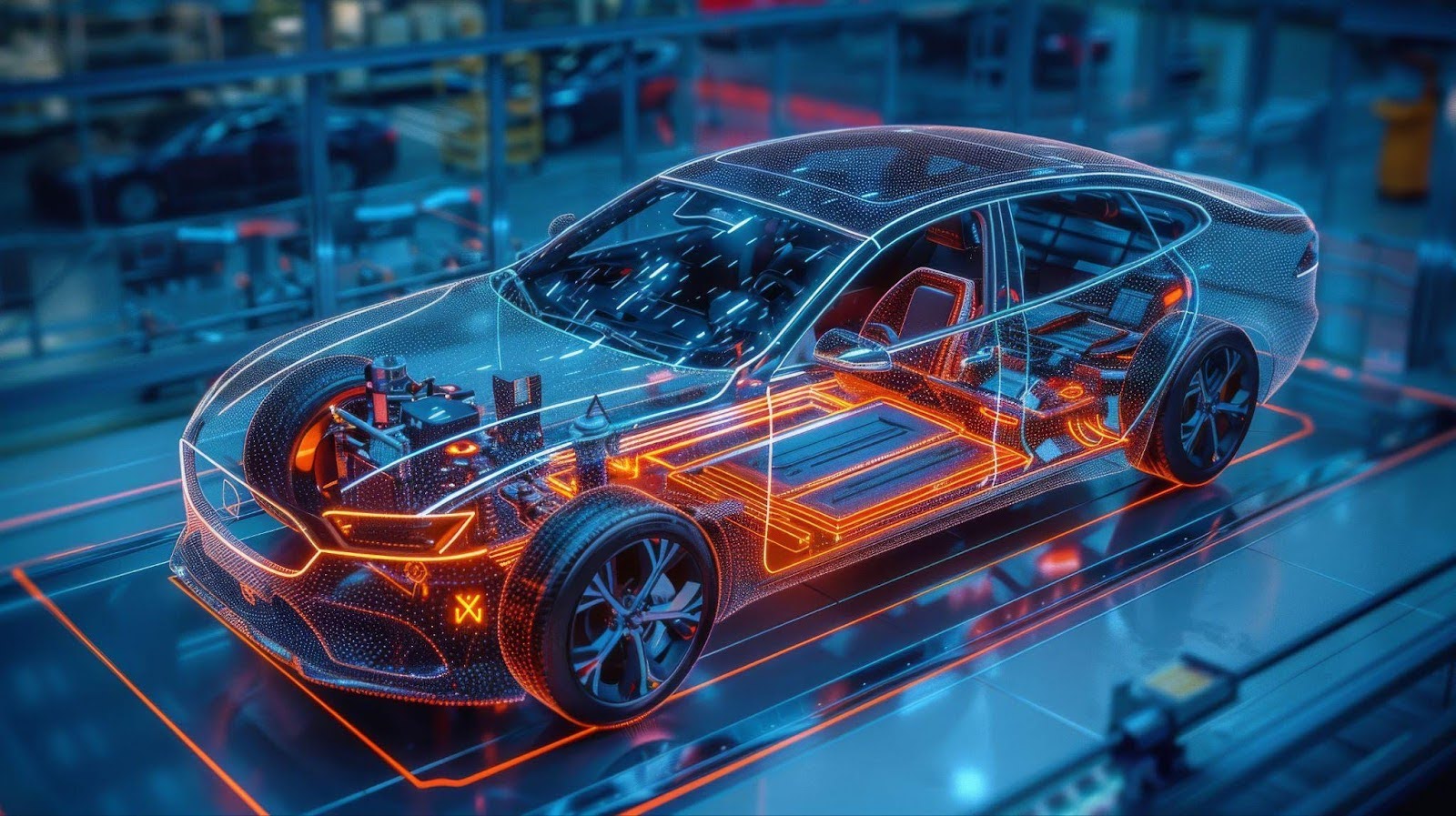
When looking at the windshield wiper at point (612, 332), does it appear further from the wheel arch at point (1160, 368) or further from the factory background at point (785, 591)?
the wheel arch at point (1160, 368)

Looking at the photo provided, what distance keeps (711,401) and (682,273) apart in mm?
780

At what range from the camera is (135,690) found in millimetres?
4641

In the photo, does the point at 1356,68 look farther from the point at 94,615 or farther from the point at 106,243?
the point at 94,615

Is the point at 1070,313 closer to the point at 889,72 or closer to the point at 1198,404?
the point at 1198,404

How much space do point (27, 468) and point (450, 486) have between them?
9.74 ft

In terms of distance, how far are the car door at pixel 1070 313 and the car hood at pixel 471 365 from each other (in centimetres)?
126

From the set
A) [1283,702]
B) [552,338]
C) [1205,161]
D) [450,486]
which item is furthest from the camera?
[1205,161]

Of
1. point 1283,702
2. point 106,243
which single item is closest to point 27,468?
point 106,243

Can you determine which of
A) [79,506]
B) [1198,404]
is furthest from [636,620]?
[79,506]

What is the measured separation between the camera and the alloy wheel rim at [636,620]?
4.16m

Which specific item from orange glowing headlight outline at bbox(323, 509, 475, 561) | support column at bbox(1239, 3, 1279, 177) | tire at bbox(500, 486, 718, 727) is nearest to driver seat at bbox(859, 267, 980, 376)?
tire at bbox(500, 486, 718, 727)

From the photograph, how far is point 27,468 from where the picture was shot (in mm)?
6234

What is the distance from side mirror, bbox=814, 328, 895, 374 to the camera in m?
4.68

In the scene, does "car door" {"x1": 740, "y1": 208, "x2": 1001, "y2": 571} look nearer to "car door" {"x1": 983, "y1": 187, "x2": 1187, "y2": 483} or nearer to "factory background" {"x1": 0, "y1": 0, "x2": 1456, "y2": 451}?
"car door" {"x1": 983, "y1": 187, "x2": 1187, "y2": 483}
